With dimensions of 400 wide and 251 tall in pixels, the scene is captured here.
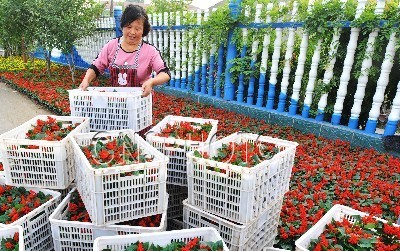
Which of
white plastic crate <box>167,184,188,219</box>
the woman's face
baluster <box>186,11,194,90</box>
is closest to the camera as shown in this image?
white plastic crate <box>167,184,188,219</box>

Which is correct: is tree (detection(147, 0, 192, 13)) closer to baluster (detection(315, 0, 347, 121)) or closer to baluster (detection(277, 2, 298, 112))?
baluster (detection(277, 2, 298, 112))

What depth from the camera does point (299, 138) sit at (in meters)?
5.27

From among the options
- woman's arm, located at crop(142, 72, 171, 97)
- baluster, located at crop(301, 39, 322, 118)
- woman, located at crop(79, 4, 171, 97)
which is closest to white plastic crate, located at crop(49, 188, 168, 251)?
woman's arm, located at crop(142, 72, 171, 97)

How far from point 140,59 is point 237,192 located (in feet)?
6.77

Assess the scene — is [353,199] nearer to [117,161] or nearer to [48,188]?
[117,161]

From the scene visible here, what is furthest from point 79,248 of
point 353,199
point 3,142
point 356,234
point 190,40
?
point 190,40

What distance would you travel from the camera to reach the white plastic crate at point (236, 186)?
2.11 metres

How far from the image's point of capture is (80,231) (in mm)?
2332

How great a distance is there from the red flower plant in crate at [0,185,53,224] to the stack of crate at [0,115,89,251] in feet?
0.18

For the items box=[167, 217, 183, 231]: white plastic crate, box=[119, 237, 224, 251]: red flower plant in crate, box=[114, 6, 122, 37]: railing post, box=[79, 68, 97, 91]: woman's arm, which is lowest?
box=[167, 217, 183, 231]: white plastic crate

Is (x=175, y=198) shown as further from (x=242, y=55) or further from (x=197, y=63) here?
(x=197, y=63)

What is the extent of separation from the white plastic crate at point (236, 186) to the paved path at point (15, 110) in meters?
5.08

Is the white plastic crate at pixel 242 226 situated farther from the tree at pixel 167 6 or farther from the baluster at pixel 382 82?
the tree at pixel 167 6

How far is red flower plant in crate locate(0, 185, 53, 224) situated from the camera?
2395 mm
